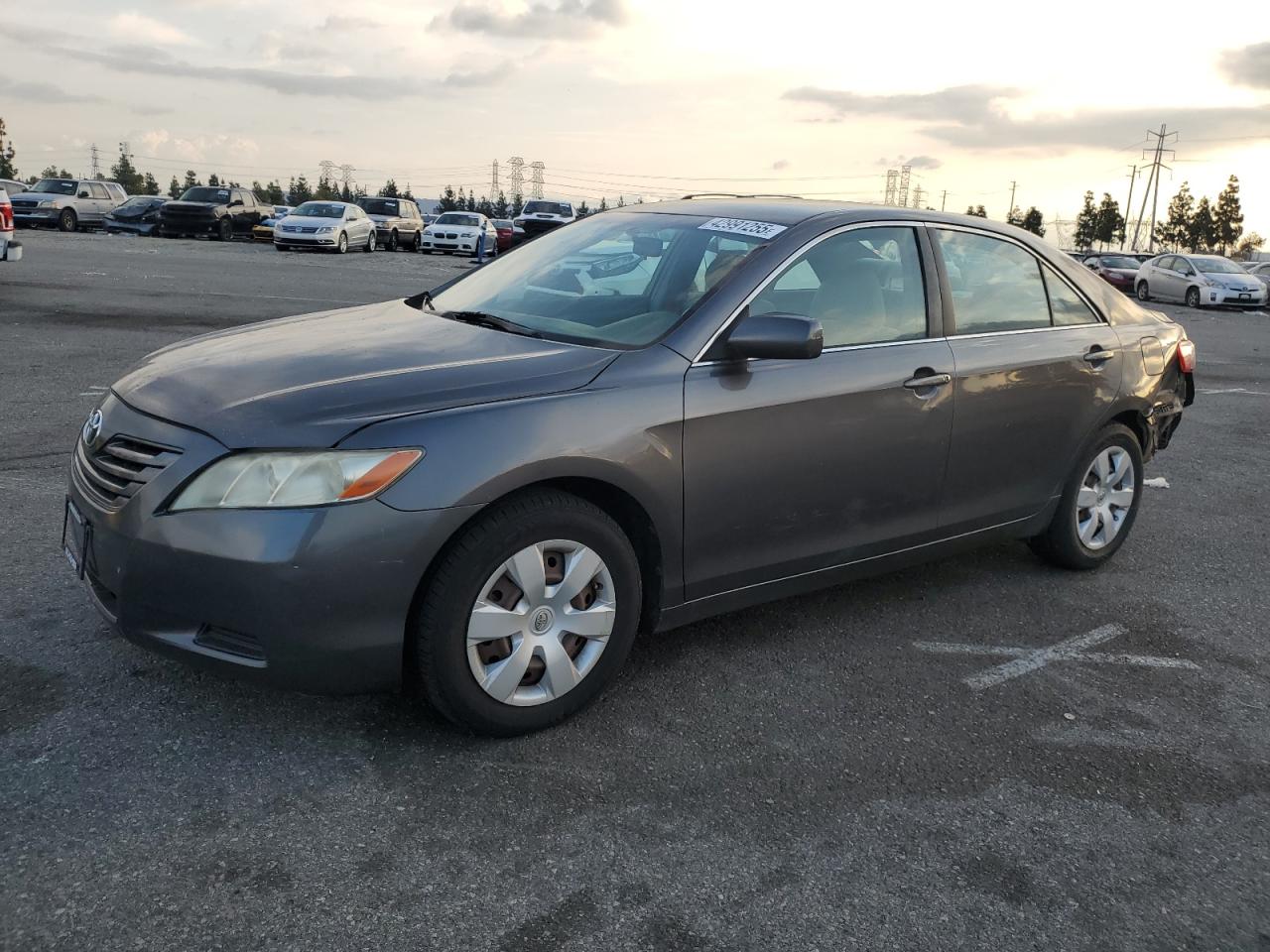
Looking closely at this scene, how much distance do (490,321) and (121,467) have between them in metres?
1.38

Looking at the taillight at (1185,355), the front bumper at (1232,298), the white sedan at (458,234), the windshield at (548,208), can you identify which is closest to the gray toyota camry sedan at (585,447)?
the taillight at (1185,355)

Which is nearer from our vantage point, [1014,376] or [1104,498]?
[1014,376]

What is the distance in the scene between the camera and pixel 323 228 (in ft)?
106

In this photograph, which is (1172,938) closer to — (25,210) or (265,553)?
(265,553)

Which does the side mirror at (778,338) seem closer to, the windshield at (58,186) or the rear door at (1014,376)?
the rear door at (1014,376)

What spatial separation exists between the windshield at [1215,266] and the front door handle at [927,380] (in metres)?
31.2

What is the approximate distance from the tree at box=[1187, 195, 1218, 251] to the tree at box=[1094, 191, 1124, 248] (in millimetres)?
16608

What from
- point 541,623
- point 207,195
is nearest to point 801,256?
point 541,623

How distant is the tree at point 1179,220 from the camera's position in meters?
93.1

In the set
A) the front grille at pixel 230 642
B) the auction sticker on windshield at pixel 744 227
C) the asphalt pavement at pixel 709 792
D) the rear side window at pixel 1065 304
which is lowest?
the asphalt pavement at pixel 709 792

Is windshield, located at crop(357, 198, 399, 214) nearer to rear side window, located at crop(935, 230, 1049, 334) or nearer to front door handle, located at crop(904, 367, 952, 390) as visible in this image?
rear side window, located at crop(935, 230, 1049, 334)

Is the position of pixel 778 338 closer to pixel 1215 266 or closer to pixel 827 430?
pixel 827 430

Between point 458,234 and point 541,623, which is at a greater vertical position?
point 458,234

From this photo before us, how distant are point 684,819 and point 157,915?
131cm
